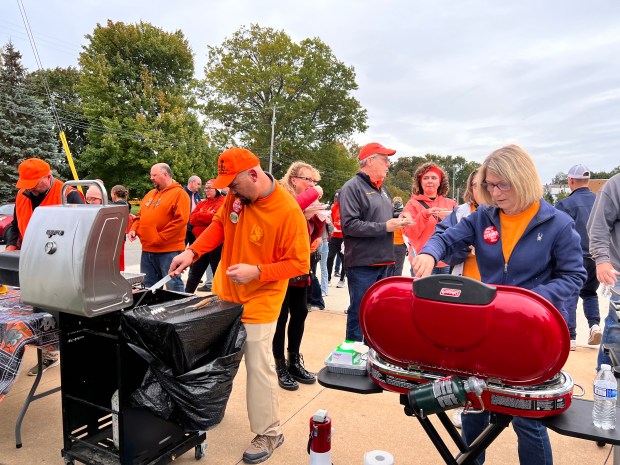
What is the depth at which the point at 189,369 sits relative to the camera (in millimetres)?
2086

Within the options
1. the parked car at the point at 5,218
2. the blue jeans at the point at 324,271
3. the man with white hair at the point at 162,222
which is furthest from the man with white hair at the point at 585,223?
the parked car at the point at 5,218

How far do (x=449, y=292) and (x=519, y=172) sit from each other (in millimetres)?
878

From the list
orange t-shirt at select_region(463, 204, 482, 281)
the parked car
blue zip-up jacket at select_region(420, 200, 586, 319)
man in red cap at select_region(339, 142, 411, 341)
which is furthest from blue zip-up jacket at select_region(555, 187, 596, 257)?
the parked car

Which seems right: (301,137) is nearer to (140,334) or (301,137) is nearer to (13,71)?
(13,71)

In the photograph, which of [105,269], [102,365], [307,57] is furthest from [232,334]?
[307,57]

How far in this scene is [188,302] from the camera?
7.84 feet

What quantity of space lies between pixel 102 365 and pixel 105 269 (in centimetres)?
77

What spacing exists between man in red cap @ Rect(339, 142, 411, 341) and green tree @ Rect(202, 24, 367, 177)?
93.5ft

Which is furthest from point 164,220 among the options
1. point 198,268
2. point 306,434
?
point 306,434

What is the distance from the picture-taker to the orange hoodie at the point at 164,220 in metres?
4.82

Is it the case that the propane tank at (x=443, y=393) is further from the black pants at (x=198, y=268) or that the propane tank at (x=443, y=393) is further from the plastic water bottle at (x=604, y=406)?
the black pants at (x=198, y=268)

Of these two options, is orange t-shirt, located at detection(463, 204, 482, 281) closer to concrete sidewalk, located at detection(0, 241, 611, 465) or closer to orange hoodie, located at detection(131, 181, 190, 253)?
concrete sidewalk, located at detection(0, 241, 611, 465)

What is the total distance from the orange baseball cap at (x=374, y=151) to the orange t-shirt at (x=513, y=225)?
1937mm

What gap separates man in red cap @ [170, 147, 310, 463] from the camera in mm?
2500
